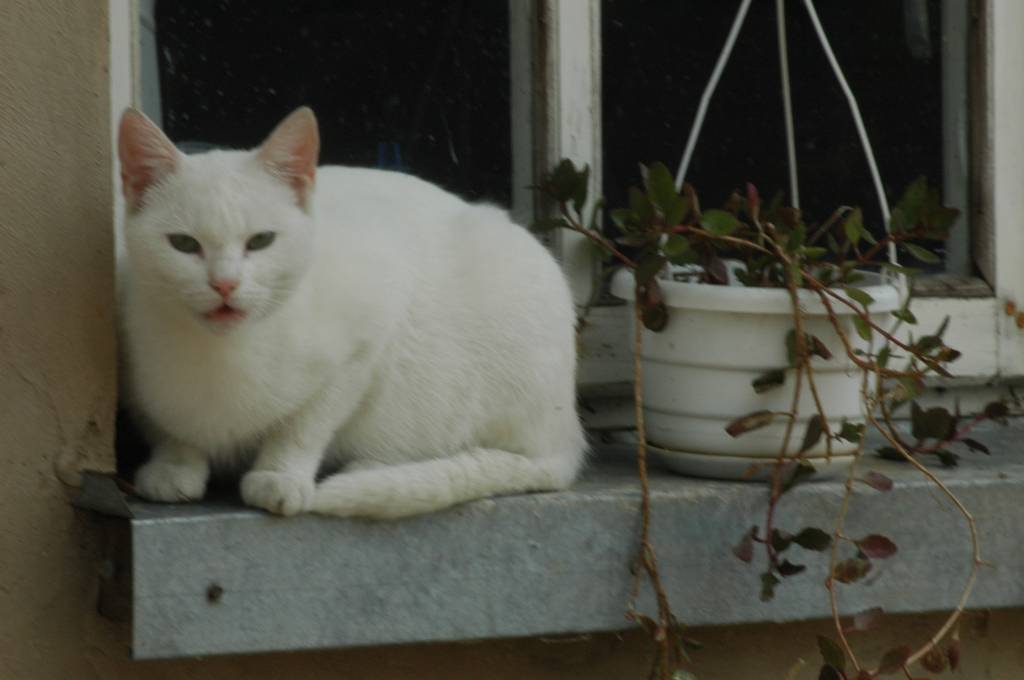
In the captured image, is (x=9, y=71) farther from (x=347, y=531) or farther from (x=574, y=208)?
(x=574, y=208)

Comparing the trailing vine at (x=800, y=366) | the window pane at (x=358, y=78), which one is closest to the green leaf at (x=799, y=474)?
the trailing vine at (x=800, y=366)

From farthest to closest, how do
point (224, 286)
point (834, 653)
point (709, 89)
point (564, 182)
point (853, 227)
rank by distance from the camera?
point (709, 89) → point (564, 182) → point (853, 227) → point (834, 653) → point (224, 286)

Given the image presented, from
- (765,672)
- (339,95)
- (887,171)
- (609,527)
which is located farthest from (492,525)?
(887,171)

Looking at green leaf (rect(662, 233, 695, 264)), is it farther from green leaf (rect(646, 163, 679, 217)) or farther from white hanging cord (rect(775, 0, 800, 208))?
white hanging cord (rect(775, 0, 800, 208))

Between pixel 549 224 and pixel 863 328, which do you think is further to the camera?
pixel 549 224

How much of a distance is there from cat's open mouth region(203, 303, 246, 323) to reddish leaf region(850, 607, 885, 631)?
91cm

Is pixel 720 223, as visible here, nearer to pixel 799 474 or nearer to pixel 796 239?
pixel 796 239

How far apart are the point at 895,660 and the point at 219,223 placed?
41.3 inches

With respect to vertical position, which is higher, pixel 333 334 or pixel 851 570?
pixel 333 334

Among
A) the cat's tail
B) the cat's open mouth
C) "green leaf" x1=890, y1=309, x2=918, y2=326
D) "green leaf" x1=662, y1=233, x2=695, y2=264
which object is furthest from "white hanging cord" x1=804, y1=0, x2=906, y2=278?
the cat's open mouth

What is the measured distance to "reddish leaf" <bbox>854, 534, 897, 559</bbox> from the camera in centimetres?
197

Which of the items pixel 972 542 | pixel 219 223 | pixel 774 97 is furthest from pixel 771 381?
pixel 219 223

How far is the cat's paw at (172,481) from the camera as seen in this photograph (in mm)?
1904

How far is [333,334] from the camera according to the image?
190 cm
